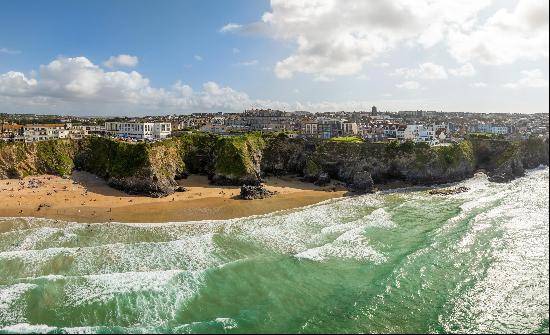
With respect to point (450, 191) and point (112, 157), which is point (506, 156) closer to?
point (450, 191)

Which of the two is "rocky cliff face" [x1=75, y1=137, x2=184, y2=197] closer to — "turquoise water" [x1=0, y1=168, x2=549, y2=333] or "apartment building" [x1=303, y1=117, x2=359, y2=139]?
"turquoise water" [x1=0, y1=168, x2=549, y2=333]

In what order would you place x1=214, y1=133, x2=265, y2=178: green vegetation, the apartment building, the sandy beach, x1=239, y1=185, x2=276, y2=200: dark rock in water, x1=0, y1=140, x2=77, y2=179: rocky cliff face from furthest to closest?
the apartment building → x1=214, y1=133, x2=265, y2=178: green vegetation → x1=0, y1=140, x2=77, y2=179: rocky cliff face → x1=239, y1=185, x2=276, y2=200: dark rock in water → the sandy beach

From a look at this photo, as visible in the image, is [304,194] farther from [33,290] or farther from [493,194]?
[33,290]

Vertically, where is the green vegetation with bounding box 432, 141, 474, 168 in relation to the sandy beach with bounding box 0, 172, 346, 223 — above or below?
above

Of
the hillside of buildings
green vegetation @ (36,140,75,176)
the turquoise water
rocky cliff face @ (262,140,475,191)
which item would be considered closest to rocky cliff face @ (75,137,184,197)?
the hillside of buildings

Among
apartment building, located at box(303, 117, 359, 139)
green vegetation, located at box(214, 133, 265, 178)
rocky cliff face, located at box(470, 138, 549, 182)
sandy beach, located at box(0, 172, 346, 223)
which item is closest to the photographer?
sandy beach, located at box(0, 172, 346, 223)

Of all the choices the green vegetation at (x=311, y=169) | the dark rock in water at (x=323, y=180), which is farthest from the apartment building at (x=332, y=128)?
the dark rock in water at (x=323, y=180)
